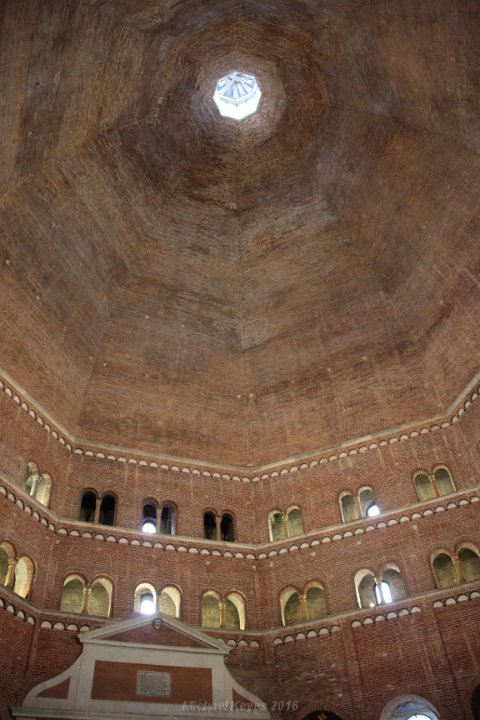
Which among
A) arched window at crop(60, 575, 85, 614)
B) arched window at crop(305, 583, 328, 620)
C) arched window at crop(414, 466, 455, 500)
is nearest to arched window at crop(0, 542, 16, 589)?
arched window at crop(60, 575, 85, 614)

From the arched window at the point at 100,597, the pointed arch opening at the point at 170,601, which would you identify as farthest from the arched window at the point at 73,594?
the pointed arch opening at the point at 170,601

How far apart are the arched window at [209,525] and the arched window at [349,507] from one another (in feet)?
13.1

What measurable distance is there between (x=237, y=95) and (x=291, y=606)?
18.4 m

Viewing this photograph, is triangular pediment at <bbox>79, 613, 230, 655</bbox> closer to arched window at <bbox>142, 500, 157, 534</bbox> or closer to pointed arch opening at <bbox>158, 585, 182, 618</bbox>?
pointed arch opening at <bbox>158, 585, 182, 618</bbox>

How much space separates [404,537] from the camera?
1944 centimetres

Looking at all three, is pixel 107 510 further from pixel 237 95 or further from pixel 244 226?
pixel 237 95

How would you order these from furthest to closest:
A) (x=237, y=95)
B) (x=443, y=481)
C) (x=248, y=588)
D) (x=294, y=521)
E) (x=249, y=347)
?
(x=237, y=95) < (x=249, y=347) < (x=294, y=521) < (x=443, y=481) < (x=248, y=588)

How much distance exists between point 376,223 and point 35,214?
438 inches

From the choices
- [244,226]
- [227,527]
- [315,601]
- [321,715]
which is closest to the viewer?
[321,715]

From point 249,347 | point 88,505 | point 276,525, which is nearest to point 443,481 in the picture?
point 276,525

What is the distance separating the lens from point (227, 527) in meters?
21.8

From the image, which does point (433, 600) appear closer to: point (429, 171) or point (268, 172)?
point (429, 171)

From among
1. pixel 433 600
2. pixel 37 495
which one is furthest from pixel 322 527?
pixel 37 495

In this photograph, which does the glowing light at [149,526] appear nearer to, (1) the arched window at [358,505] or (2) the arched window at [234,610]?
(2) the arched window at [234,610]
